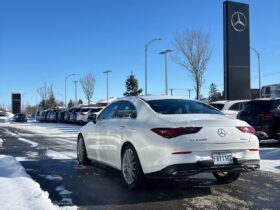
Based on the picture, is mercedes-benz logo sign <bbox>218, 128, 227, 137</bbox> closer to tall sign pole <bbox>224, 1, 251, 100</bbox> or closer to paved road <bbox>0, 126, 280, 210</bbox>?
paved road <bbox>0, 126, 280, 210</bbox>

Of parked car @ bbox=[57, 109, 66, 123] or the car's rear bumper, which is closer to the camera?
the car's rear bumper

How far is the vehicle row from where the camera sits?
32.8 metres

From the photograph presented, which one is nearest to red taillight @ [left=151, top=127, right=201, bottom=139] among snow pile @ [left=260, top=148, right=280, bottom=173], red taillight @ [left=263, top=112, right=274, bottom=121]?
snow pile @ [left=260, top=148, right=280, bottom=173]

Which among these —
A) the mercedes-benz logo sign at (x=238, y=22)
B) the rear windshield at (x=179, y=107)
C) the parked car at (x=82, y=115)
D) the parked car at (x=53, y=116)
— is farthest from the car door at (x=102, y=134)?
the parked car at (x=53, y=116)

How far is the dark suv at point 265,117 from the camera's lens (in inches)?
509

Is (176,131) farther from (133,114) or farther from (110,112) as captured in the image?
(110,112)

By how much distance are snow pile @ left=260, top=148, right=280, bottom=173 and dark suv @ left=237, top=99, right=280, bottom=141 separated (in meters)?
1.20

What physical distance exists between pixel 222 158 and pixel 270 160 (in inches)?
169

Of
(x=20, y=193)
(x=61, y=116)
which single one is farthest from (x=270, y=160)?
(x=61, y=116)

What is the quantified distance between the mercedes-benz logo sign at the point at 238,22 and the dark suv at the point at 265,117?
17833 mm

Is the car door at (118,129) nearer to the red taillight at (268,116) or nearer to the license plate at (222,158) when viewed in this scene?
the license plate at (222,158)

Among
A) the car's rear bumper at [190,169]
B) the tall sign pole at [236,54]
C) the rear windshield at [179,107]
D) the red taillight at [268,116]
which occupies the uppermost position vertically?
the tall sign pole at [236,54]

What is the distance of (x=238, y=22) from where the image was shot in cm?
3038

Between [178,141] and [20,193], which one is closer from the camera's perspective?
[178,141]
